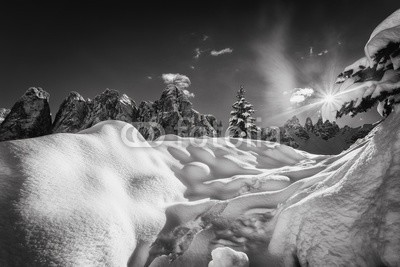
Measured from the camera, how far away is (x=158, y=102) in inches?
2219

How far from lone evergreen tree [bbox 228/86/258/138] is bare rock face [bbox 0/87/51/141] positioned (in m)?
42.0

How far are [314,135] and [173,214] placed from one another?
114180 millimetres

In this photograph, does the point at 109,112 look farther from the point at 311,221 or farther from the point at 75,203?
the point at 311,221

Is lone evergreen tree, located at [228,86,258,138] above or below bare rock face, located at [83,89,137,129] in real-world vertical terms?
below

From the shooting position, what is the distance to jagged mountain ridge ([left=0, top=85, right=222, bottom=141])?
1844 inches

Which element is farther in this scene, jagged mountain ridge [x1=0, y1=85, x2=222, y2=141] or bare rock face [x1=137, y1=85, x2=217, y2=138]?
bare rock face [x1=137, y1=85, x2=217, y2=138]

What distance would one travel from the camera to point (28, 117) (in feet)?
149

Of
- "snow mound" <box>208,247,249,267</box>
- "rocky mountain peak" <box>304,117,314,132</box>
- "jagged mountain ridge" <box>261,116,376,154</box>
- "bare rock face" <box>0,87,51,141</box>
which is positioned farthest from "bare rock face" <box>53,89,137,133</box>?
"rocky mountain peak" <box>304,117,314,132</box>

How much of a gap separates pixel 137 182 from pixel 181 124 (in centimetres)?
4886

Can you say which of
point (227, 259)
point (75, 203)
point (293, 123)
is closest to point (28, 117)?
point (75, 203)

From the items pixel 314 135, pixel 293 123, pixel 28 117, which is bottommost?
pixel 28 117

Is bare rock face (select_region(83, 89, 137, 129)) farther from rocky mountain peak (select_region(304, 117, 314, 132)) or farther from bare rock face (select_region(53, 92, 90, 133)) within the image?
rocky mountain peak (select_region(304, 117, 314, 132))

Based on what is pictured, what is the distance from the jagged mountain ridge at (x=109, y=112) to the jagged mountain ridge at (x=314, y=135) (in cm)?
3383

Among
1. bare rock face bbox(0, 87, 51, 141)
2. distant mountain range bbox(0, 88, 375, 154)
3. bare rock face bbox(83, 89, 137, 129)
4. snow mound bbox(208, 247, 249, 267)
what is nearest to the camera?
snow mound bbox(208, 247, 249, 267)
